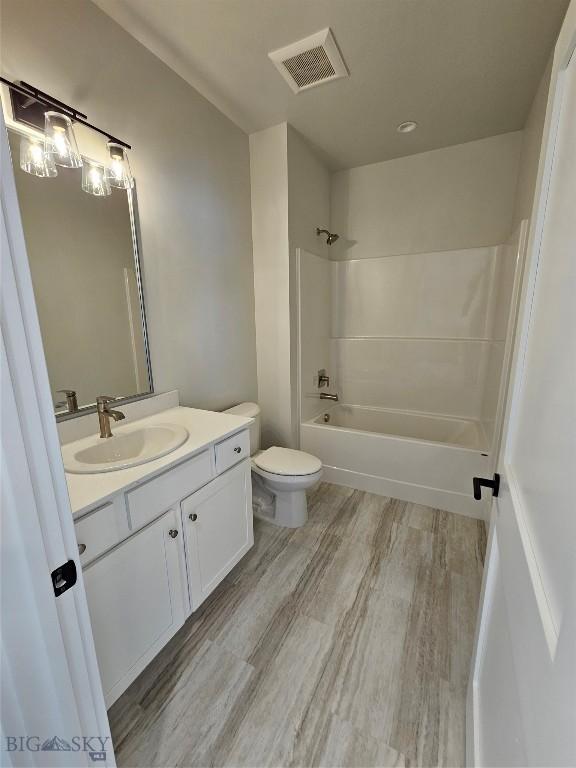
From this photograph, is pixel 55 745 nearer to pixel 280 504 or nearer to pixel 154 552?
pixel 154 552

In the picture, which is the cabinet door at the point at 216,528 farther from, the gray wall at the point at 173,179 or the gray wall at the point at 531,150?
the gray wall at the point at 531,150

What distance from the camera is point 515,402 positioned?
2.67 feet

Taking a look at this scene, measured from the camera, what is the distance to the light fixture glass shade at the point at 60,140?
46.7 inches

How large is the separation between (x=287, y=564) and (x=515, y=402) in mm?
1491

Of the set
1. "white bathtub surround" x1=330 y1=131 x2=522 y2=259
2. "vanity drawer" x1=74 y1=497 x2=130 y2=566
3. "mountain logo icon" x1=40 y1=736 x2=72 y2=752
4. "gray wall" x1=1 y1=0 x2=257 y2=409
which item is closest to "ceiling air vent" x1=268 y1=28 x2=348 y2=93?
"gray wall" x1=1 y1=0 x2=257 y2=409

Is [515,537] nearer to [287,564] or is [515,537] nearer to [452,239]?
[287,564]

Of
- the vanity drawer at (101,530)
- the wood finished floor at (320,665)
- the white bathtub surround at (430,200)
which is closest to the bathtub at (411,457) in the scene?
the wood finished floor at (320,665)

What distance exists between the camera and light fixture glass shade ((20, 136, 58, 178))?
1.17m

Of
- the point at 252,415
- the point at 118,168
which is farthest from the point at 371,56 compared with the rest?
the point at 252,415

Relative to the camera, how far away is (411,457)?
232cm

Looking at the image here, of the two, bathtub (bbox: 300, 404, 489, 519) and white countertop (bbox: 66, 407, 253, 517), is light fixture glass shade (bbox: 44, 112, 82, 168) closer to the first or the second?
white countertop (bbox: 66, 407, 253, 517)

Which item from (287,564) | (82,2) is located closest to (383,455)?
(287,564)

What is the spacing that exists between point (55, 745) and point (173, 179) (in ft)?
6.96

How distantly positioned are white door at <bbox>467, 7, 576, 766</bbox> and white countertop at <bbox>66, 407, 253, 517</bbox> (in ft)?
3.23
